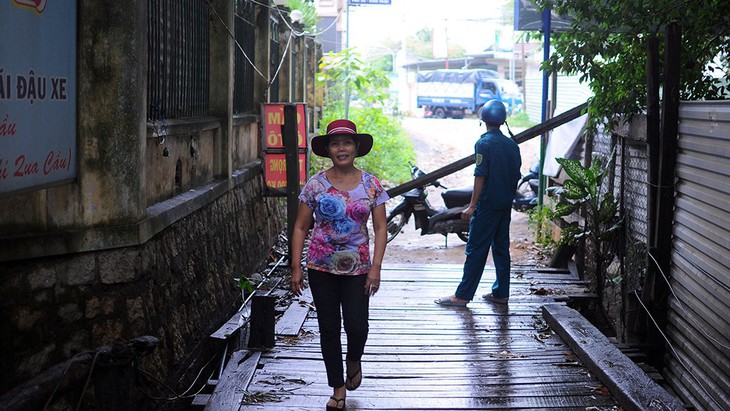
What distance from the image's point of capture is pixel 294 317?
325 inches

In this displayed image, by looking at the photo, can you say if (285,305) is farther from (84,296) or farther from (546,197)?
(546,197)

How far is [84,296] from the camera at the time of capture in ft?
17.9

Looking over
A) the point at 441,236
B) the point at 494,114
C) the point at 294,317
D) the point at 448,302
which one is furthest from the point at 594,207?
the point at 441,236

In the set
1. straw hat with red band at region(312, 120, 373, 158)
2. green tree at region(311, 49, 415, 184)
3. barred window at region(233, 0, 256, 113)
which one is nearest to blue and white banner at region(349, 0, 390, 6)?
green tree at region(311, 49, 415, 184)

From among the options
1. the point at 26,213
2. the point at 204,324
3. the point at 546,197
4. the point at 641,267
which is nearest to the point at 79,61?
the point at 26,213

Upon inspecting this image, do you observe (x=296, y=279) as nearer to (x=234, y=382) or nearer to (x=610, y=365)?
(x=234, y=382)

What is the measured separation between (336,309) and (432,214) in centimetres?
983

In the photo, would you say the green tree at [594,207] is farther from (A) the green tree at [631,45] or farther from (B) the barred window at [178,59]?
(B) the barred window at [178,59]

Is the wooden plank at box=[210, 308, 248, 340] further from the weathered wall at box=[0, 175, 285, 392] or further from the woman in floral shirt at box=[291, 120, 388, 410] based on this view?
the woman in floral shirt at box=[291, 120, 388, 410]

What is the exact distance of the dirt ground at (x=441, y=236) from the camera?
1456cm

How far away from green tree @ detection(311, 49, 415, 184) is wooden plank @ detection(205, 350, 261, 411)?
11.8 metres

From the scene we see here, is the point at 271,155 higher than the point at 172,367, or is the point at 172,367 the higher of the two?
the point at 271,155

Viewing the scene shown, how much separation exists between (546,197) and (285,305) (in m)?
6.74

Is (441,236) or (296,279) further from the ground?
(296,279)
